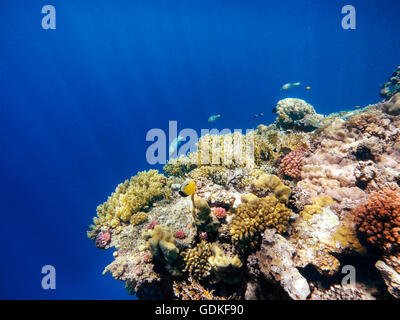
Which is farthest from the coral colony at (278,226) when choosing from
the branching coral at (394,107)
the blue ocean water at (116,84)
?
the blue ocean water at (116,84)

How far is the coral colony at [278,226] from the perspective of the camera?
371cm

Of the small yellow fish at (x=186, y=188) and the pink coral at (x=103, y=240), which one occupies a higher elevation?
the small yellow fish at (x=186, y=188)

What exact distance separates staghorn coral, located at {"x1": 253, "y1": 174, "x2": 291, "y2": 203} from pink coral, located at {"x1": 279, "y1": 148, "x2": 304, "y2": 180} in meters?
1.54

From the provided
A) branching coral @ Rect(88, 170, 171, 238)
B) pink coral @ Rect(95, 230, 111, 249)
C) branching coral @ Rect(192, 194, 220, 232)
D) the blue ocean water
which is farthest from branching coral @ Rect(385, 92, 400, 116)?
the blue ocean water

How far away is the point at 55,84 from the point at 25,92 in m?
10.2

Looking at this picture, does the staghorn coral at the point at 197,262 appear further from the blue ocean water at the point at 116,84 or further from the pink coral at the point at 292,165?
the blue ocean water at the point at 116,84

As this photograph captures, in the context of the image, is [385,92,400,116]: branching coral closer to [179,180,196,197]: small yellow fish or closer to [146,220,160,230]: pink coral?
[179,180,196,197]: small yellow fish

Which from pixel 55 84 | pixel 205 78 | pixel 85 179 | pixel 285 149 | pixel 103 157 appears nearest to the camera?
pixel 285 149

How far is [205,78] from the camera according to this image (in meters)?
100

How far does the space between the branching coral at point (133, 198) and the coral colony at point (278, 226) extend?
0.14ft

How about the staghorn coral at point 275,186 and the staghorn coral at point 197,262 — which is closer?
the staghorn coral at point 197,262
